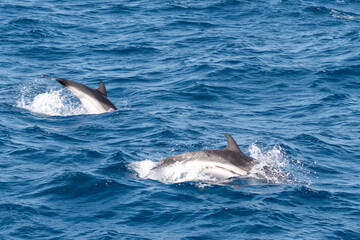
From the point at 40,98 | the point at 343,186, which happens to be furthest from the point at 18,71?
the point at 343,186

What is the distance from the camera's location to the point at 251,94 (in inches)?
1108

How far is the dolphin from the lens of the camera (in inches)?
740

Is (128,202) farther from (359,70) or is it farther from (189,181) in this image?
(359,70)

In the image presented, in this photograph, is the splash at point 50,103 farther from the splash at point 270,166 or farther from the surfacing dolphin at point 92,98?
the splash at point 270,166

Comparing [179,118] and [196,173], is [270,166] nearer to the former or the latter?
[196,173]

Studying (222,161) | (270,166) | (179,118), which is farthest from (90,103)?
(270,166)

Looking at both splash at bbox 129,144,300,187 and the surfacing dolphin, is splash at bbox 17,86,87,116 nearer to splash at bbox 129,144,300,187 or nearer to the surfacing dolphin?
the surfacing dolphin

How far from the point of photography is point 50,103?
1022 inches

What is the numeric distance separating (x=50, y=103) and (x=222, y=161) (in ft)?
31.9

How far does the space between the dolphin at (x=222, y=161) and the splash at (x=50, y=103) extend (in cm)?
743

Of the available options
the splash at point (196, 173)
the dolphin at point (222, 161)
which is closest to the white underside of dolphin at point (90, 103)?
the splash at point (196, 173)

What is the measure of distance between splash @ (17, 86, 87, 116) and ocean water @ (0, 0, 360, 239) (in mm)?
117

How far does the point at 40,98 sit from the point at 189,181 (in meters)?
10.1

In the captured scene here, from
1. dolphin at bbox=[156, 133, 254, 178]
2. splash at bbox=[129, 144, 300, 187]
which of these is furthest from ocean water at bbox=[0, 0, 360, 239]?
dolphin at bbox=[156, 133, 254, 178]
